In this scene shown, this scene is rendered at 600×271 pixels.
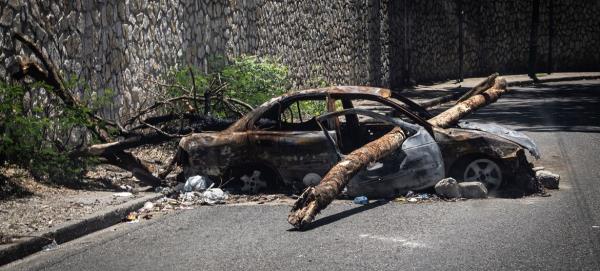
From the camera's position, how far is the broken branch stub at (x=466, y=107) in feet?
35.8

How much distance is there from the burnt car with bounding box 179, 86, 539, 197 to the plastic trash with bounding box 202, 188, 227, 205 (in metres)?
0.31

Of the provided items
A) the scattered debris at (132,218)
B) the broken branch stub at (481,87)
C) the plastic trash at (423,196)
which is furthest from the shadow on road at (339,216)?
the broken branch stub at (481,87)

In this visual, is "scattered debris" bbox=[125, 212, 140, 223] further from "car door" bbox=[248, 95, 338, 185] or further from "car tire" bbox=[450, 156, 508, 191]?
"car tire" bbox=[450, 156, 508, 191]

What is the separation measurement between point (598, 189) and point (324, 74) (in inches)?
584

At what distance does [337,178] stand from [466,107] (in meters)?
3.38

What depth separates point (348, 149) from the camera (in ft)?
36.4

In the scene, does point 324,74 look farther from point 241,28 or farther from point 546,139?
point 546,139

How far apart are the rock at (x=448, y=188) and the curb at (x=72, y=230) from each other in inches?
131

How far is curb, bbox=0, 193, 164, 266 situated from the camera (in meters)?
7.40

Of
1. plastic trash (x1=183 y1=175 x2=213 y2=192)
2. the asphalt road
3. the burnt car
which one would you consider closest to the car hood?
the burnt car

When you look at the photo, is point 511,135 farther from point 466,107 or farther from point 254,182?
point 254,182

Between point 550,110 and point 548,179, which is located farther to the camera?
point 550,110

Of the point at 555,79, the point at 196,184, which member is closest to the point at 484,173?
the point at 196,184

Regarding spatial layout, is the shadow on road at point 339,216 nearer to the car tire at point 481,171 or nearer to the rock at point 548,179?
the car tire at point 481,171
